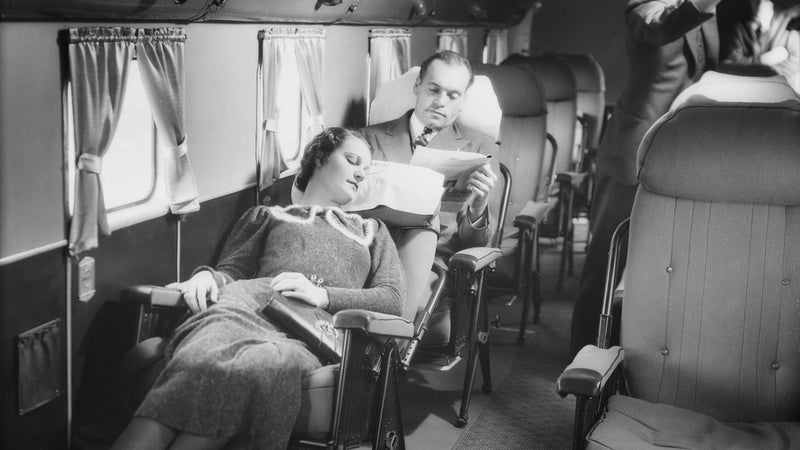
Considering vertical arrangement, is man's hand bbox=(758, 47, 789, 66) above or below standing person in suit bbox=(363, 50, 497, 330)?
above

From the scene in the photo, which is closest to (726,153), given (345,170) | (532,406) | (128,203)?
(345,170)

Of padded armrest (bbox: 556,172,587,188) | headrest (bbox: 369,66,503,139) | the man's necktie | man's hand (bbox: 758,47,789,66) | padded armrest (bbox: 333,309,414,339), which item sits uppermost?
man's hand (bbox: 758,47,789,66)

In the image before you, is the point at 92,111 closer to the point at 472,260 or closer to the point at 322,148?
the point at 322,148

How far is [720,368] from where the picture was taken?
2734 mm

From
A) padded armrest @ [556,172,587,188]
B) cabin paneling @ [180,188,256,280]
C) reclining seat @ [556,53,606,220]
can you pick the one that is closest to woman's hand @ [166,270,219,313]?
cabin paneling @ [180,188,256,280]

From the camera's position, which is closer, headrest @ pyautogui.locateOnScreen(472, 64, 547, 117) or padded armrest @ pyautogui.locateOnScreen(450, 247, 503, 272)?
padded armrest @ pyautogui.locateOnScreen(450, 247, 503, 272)

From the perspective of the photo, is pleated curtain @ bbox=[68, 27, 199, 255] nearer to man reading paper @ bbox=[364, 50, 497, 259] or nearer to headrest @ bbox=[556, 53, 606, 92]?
man reading paper @ bbox=[364, 50, 497, 259]

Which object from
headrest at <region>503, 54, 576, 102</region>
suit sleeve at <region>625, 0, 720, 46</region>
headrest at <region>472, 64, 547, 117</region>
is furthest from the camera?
headrest at <region>503, 54, 576, 102</region>

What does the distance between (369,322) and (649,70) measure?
1762 millimetres

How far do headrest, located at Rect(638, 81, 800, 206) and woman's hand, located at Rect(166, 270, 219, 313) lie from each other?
137 centimetres

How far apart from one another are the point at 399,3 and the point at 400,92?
86cm

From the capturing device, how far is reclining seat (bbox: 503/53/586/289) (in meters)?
6.05

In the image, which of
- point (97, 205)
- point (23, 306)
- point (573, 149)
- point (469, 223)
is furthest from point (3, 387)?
point (573, 149)

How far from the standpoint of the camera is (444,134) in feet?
13.5
